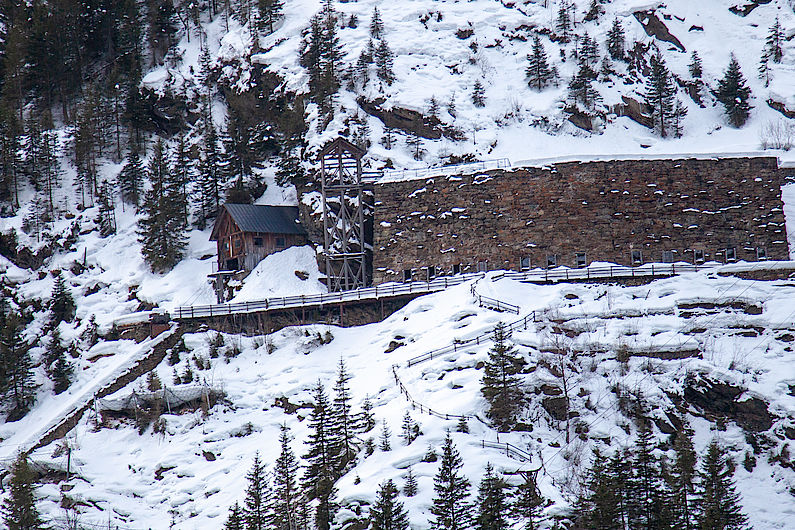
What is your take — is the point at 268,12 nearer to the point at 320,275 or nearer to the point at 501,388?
the point at 320,275

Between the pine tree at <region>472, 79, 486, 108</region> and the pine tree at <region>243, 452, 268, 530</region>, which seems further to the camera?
the pine tree at <region>472, 79, 486, 108</region>

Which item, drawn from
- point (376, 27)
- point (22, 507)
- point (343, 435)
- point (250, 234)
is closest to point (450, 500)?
point (343, 435)

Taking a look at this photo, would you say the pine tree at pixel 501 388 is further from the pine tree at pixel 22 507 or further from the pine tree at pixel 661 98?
the pine tree at pixel 661 98

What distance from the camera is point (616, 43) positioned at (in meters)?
75.4

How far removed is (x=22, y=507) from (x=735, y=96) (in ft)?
203

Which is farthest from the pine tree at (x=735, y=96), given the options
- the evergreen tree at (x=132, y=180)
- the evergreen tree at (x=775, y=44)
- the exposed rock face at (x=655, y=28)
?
the evergreen tree at (x=132, y=180)

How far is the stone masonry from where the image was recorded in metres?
52.4

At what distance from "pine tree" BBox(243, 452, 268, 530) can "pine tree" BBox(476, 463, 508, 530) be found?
9.33 metres

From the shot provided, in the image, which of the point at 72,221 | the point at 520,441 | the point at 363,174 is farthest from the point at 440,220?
the point at 72,221

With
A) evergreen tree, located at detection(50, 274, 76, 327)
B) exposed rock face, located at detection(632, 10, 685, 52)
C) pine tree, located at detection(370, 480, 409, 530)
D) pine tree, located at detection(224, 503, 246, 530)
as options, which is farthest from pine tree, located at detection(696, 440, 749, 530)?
exposed rock face, located at detection(632, 10, 685, 52)

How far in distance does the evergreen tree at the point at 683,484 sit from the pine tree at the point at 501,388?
717 cm

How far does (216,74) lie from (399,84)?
21.1 meters

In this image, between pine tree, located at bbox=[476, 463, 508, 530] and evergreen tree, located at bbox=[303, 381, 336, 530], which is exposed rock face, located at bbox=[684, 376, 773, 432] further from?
evergreen tree, located at bbox=[303, 381, 336, 530]

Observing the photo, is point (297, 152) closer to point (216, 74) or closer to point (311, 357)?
point (216, 74)
